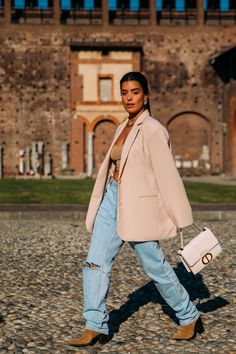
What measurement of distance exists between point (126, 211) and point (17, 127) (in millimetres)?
26722

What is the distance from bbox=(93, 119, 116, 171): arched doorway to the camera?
29.6m

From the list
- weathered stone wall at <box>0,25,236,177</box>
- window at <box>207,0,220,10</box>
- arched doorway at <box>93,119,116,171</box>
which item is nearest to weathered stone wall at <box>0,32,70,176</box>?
weathered stone wall at <box>0,25,236,177</box>

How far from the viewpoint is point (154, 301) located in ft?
14.3

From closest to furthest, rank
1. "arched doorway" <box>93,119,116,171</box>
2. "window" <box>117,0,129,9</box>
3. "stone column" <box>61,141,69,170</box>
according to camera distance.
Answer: "stone column" <box>61,141,69,170</box>, "arched doorway" <box>93,119,116,171</box>, "window" <box>117,0,129,9</box>

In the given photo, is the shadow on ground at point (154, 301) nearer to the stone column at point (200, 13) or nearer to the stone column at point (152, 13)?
the stone column at point (152, 13)

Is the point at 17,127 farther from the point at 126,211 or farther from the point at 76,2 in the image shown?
the point at 126,211

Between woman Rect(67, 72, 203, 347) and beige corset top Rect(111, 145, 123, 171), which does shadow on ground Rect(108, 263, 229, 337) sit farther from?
beige corset top Rect(111, 145, 123, 171)

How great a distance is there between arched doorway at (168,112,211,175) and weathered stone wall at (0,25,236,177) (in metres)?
0.19

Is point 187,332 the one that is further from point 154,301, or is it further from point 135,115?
point 135,115

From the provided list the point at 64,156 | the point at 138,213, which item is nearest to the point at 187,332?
the point at 138,213

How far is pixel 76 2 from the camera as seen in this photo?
102 ft

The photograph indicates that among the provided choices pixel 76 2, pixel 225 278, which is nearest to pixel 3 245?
pixel 225 278

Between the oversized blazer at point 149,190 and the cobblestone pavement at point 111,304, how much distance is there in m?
0.66

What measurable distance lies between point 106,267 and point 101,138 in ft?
86.8
